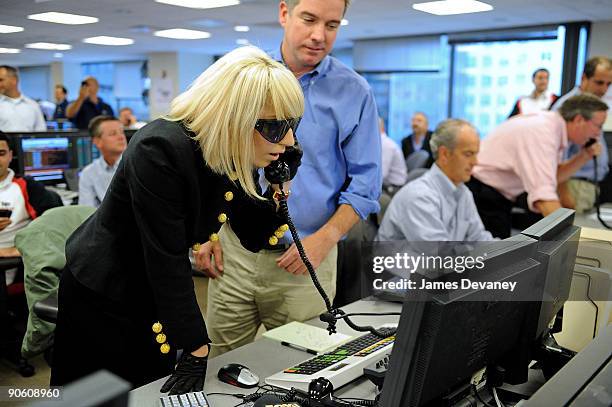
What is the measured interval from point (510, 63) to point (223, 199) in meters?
8.41

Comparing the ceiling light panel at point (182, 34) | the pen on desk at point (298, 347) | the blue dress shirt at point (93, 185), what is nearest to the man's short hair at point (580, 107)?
the pen on desk at point (298, 347)

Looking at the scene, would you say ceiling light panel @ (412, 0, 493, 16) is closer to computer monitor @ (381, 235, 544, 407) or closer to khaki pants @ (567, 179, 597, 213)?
khaki pants @ (567, 179, 597, 213)

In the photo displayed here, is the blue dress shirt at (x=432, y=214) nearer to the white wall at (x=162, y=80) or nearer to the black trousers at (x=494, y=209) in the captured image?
the black trousers at (x=494, y=209)

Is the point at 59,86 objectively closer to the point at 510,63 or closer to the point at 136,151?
the point at 510,63

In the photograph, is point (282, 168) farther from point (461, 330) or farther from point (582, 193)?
point (582, 193)

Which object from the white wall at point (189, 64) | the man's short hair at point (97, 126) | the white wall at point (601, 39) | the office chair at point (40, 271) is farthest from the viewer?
the white wall at point (189, 64)

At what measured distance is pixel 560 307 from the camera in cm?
135

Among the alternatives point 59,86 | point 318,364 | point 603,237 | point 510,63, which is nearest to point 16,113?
point 318,364

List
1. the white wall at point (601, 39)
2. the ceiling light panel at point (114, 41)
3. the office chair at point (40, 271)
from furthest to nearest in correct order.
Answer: the ceiling light panel at point (114, 41)
the white wall at point (601, 39)
the office chair at point (40, 271)

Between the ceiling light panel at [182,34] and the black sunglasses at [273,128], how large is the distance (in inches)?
321

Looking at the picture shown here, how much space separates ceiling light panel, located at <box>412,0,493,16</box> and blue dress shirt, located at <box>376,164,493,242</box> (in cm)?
444

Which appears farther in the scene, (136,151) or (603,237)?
(603,237)

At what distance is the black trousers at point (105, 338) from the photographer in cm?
127

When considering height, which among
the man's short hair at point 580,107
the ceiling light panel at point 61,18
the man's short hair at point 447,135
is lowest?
the man's short hair at point 447,135
